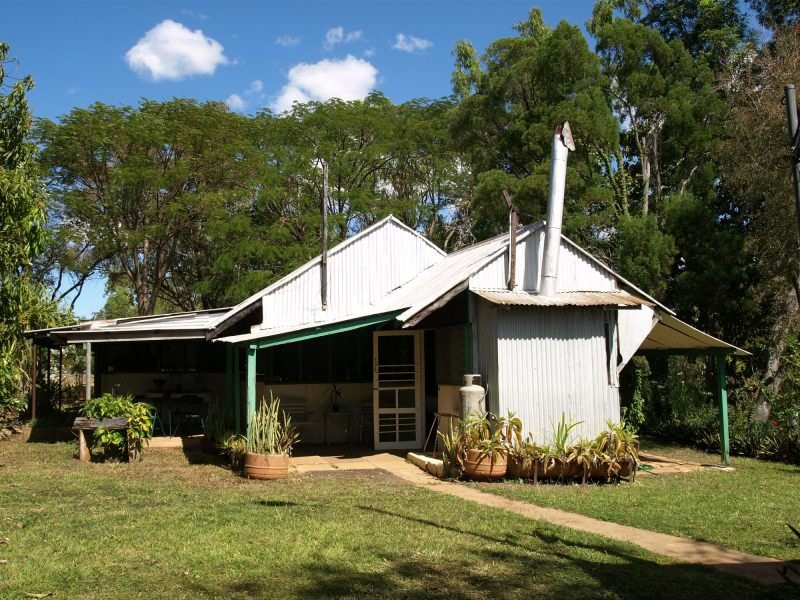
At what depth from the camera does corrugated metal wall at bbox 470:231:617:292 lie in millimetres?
12562

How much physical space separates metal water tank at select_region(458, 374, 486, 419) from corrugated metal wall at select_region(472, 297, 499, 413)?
0.73ft

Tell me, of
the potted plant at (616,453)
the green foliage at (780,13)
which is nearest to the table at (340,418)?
the potted plant at (616,453)

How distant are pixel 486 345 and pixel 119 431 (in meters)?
6.44

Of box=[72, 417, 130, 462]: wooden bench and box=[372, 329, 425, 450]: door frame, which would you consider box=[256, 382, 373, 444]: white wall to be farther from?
box=[72, 417, 130, 462]: wooden bench

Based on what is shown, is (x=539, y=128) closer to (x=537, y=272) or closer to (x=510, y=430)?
(x=537, y=272)

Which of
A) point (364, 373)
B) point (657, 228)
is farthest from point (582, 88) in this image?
point (364, 373)

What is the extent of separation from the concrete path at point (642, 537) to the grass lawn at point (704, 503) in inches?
8.9

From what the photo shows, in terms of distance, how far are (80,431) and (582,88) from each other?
48.1 feet

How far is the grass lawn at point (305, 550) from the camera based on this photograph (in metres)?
5.59

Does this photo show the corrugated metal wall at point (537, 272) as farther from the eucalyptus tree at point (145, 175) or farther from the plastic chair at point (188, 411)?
the eucalyptus tree at point (145, 175)

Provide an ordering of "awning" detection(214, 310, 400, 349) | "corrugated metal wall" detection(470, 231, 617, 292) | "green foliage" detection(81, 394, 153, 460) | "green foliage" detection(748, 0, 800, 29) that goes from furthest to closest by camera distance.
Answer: "green foliage" detection(748, 0, 800, 29), "green foliage" detection(81, 394, 153, 460), "corrugated metal wall" detection(470, 231, 617, 292), "awning" detection(214, 310, 400, 349)

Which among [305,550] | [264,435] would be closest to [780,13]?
[264,435]

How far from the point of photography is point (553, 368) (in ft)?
38.5

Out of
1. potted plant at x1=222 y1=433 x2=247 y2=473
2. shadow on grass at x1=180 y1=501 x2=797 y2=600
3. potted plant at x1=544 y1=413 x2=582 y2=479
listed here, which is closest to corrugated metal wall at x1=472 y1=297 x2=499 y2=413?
potted plant at x1=544 y1=413 x2=582 y2=479
